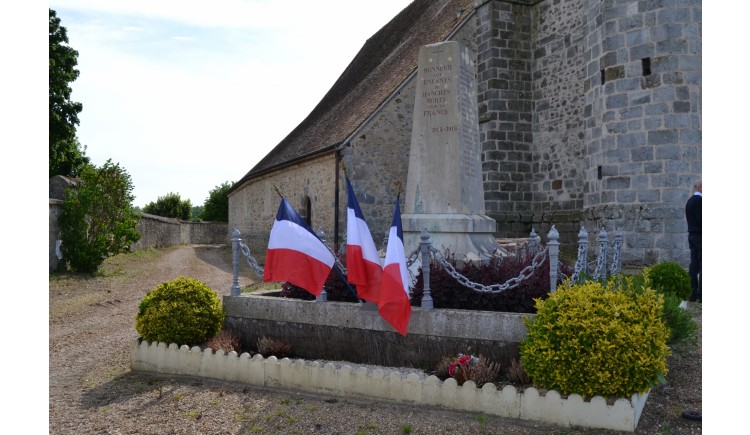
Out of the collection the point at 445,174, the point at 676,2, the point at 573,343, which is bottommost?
the point at 573,343

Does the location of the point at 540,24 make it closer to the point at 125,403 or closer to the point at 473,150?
the point at 473,150

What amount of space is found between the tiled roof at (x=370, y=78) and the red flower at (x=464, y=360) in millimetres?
10558

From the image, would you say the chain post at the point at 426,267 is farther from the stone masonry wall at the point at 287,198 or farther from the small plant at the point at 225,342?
the stone masonry wall at the point at 287,198

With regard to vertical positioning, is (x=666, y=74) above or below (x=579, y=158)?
above

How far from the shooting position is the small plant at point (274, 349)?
20.7ft

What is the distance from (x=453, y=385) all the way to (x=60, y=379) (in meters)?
4.32

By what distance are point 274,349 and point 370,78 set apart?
1380 cm

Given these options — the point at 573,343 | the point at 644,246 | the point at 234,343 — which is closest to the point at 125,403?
the point at 234,343

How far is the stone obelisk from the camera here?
7.09 metres

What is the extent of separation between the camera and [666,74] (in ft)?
34.8

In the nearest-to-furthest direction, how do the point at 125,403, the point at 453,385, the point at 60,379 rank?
the point at 453,385 < the point at 125,403 < the point at 60,379

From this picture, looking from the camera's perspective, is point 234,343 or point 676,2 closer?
point 234,343

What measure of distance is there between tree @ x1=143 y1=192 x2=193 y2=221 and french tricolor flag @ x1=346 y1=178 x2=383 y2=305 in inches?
1354

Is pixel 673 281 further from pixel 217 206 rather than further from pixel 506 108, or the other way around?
pixel 217 206
